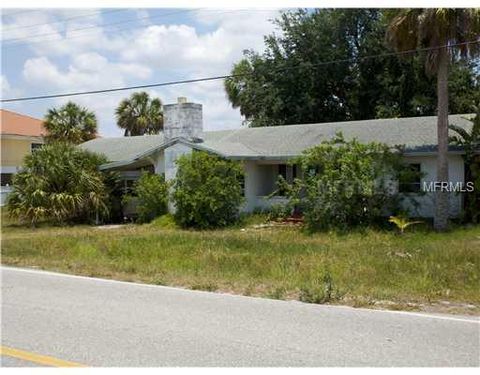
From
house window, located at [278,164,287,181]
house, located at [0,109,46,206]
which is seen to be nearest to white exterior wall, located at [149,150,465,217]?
house window, located at [278,164,287,181]

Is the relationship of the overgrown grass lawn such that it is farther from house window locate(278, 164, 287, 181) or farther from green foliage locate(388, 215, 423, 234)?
house window locate(278, 164, 287, 181)

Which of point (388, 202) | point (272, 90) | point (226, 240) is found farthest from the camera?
point (272, 90)

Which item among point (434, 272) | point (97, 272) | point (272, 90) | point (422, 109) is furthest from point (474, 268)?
point (272, 90)

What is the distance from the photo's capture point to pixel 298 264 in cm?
1198

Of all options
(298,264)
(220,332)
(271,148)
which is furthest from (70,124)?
(220,332)

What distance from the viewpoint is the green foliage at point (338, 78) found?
3216 centimetres

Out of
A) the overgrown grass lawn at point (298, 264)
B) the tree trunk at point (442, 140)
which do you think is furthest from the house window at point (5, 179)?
the tree trunk at point (442, 140)

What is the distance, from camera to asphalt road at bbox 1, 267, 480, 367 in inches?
225

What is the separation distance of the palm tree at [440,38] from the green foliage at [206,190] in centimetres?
717

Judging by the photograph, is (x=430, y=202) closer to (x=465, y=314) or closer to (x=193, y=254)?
(x=193, y=254)

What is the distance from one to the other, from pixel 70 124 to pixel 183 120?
49.4 feet

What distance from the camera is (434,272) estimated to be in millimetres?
10789

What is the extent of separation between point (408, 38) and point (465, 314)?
13048 mm

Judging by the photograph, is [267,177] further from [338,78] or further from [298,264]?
[298,264]
